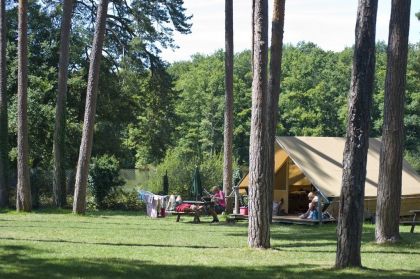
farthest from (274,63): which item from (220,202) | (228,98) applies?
(220,202)

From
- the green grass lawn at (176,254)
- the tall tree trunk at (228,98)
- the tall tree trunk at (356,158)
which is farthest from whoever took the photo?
the tall tree trunk at (228,98)

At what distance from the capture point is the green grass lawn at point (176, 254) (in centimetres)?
863

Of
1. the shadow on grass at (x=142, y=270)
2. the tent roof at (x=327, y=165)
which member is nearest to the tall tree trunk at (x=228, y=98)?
the tent roof at (x=327, y=165)

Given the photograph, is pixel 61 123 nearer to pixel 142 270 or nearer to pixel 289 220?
pixel 289 220

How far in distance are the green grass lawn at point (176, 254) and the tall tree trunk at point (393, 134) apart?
1.82 ft

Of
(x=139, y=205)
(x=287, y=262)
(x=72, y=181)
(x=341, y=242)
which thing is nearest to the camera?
(x=341, y=242)

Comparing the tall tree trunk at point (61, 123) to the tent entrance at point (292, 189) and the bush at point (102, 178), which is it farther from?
the tent entrance at point (292, 189)

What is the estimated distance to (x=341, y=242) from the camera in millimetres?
9227

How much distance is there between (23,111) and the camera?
830 inches

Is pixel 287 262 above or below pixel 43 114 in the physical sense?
below

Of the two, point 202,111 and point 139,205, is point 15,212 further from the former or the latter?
point 202,111

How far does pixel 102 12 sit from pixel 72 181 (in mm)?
13689

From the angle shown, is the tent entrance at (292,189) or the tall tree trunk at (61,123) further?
the tall tree trunk at (61,123)

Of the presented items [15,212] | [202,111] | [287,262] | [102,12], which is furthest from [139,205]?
[202,111]
